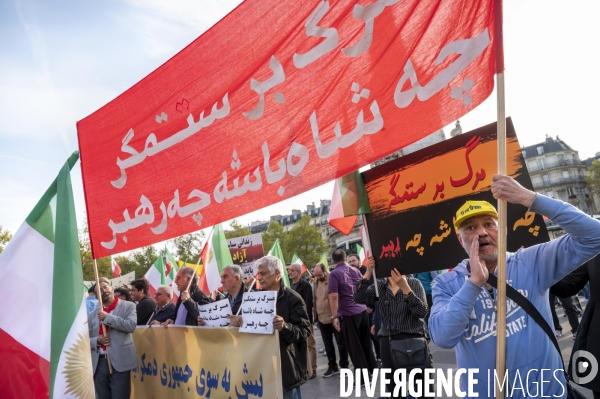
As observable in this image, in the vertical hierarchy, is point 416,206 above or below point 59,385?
above

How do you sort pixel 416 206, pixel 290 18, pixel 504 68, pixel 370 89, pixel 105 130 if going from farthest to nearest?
pixel 105 130 < pixel 290 18 < pixel 416 206 < pixel 370 89 < pixel 504 68

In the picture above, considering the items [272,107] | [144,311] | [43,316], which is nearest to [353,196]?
[272,107]

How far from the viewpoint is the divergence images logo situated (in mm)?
2996

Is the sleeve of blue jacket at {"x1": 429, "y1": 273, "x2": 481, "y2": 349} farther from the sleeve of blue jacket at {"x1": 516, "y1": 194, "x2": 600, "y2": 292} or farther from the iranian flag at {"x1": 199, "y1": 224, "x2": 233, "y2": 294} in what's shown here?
the iranian flag at {"x1": 199, "y1": 224, "x2": 233, "y2": 294}

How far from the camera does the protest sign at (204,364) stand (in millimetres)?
4152

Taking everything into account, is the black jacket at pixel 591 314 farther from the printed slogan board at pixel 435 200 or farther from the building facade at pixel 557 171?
the building facade at pixel 557 171

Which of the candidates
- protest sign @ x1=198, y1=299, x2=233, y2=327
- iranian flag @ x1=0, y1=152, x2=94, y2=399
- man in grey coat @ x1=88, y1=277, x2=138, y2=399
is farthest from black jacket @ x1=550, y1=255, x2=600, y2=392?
man in grey coat @ x1=88, y1=277, x2=138, y2=399

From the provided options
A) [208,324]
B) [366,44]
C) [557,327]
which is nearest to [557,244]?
[366,44]

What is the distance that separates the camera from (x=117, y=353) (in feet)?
17.7

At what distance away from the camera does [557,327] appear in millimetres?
7605

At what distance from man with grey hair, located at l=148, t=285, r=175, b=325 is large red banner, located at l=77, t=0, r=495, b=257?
1622mm

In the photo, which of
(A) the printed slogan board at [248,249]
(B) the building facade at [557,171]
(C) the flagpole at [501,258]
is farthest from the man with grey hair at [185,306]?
(B) the building facade at [557,171]

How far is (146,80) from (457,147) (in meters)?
3.14

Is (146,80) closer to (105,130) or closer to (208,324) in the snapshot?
(105,130)
